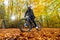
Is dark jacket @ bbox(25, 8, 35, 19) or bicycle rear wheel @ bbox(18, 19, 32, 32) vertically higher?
dark jacket @ bbox(25, 8, 35, 19)

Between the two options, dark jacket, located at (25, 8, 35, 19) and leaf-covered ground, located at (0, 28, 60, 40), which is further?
dark jacket, located at (25, 8, 35, 19)

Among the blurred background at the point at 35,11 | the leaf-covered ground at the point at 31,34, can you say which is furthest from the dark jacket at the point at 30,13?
the leaf-covered ground at the point at 31,34

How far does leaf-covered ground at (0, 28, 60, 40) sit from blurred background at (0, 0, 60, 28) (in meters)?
0.11

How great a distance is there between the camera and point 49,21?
4508 millimetres

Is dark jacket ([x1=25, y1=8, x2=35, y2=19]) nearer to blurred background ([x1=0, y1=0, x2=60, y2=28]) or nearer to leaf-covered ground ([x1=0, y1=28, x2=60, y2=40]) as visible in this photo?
blurred background ([x1=0, y1=0, x2=60, y2=28])

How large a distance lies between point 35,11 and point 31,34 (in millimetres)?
488

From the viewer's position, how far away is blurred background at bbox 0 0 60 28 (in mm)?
4441

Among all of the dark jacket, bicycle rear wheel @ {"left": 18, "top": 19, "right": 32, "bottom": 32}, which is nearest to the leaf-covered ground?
bicycle rear wheel @ {"left": 18, "top": 19, "right": 32, "bottom": 32}

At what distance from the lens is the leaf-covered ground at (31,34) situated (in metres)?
4.23

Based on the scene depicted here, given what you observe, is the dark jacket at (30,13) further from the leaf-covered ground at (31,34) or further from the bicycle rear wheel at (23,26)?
the leaf-covered ground at (31,34)

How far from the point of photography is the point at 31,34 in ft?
14.4

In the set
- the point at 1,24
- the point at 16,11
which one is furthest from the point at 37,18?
the point at 1,24

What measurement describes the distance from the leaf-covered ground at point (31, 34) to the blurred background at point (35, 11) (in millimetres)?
108

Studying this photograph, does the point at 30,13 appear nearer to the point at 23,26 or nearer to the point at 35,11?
the point at 35,11
